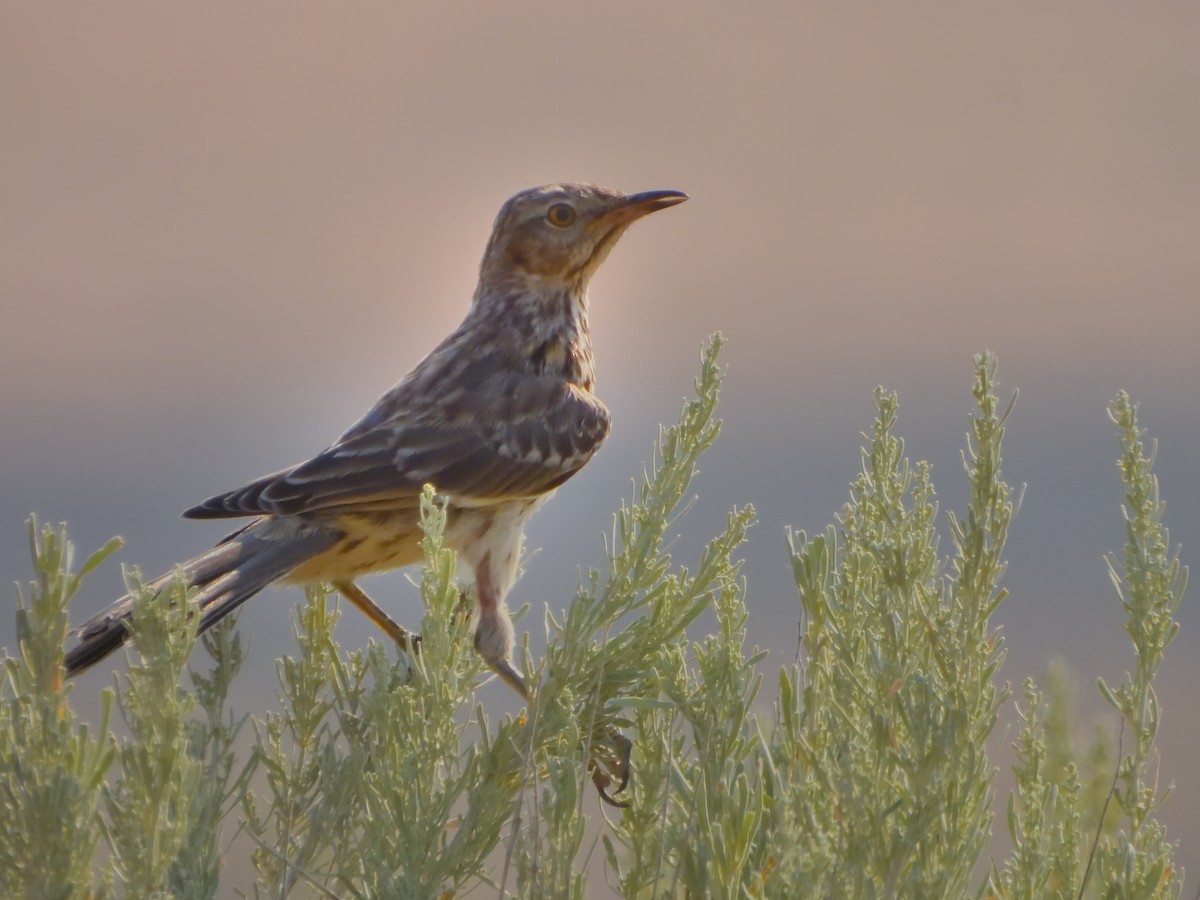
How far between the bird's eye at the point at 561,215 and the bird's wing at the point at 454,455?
86 centimetres

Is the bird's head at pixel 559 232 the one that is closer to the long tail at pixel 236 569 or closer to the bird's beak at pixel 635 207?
the bird's beak at pixel 635 207

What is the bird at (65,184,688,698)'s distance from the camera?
5.08 metres

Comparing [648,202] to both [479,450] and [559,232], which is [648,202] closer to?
[559,232]

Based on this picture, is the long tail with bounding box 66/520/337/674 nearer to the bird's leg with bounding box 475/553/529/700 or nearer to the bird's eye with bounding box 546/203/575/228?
the bird's leg with bounding box 475/553/529/700

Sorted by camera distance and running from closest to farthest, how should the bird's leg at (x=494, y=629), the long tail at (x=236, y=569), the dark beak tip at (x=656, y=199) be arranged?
the long tail at (x=236, y=569) → the bird's leg at (x=494, y=629) → the dark beak tip at (x=656, y=199)

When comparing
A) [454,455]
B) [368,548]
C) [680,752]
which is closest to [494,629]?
[368,548]

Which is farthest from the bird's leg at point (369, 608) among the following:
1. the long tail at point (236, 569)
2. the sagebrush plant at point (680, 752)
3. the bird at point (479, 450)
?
the sagebrush plant at point (680, 752)

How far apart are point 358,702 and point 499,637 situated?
1524mm

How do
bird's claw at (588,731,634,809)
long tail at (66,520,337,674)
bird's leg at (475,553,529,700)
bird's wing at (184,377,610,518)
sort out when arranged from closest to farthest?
long tail at (66,520,337,674) → bird's claw at (588,731,634,809) → bird's leg at (475,553,529,700) → bird's wing at (184,377,610,518)

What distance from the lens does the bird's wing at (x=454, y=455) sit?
5234mm

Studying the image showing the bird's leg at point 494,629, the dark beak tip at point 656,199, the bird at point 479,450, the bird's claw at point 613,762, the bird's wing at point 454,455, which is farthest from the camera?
the dark beak tip at point 656,199

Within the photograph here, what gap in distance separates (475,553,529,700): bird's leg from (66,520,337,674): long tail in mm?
581

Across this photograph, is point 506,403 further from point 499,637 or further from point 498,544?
point 499,637

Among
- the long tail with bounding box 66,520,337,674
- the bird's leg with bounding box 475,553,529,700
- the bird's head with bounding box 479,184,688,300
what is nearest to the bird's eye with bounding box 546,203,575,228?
the bird's head with bounding box 479,184,688,300
